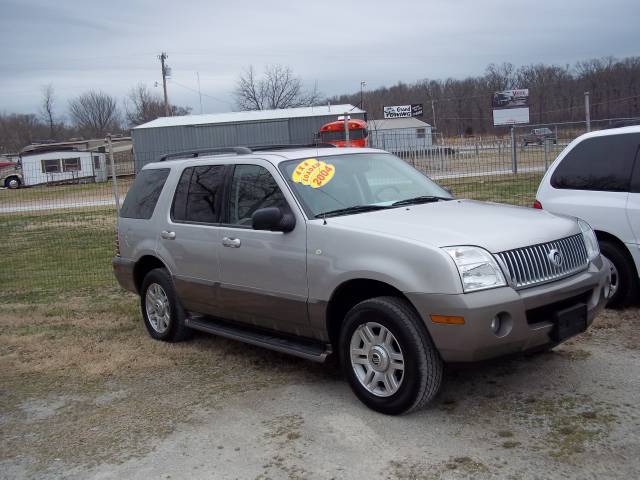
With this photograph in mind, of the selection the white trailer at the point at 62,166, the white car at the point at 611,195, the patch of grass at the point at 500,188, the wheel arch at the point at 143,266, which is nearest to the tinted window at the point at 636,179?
the white car at the point at 611,195

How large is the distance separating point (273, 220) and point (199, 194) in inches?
54.8

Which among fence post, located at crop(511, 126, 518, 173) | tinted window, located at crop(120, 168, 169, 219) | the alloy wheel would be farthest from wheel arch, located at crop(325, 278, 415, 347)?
fence post, located at crop(511, 126, 518, 173)

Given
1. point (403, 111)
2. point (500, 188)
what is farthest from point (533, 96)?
point (500, 188)

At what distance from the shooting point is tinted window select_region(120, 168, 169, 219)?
6543 mm

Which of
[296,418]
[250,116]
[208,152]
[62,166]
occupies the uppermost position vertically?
[250,116]

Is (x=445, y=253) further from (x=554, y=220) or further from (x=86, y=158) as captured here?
(x=86, y=158)

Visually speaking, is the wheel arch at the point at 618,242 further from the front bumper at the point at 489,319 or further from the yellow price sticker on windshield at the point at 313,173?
the yellow price sticker on windshield at the point at 313,173

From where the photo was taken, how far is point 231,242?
17.8 feet

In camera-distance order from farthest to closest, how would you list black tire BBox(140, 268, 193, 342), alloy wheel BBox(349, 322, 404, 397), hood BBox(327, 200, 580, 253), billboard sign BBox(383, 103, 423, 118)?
billboard sign BBox(383, 103, 423, 118) < black tire BBox(140, 268, 193, 342) < alloy wheel BBox(349, 322, 404, 397) < hood BBox(327, 200, 580, 253)

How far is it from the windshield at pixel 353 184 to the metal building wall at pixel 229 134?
109 ft

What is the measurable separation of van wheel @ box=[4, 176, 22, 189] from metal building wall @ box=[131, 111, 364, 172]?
26.0 feet

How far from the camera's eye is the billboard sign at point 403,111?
67.2 m

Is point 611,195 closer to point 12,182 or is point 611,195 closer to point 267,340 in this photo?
point 267,340

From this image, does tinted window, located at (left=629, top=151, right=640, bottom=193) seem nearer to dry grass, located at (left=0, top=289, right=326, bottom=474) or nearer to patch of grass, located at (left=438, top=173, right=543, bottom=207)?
dry grass, located at (left=0, top=289, right=326, bottom=474)
